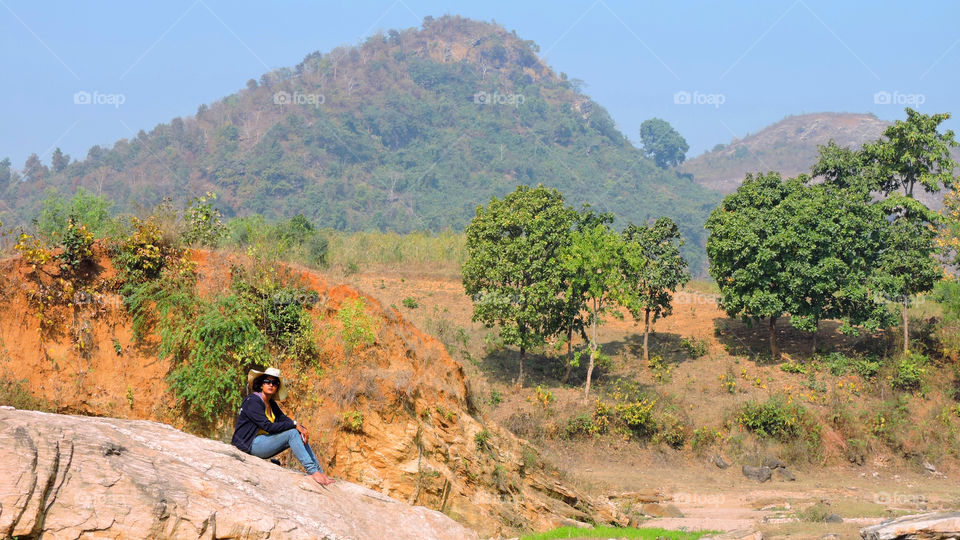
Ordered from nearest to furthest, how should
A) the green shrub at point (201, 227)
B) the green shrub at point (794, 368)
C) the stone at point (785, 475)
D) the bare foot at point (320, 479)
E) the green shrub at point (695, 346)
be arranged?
the bare foot at point (320, 479) < the green shrub at point (201, 227) < the stone at point (785, 475) < the green shrub at point (794, 368) < the green shrub at point (695, 346)

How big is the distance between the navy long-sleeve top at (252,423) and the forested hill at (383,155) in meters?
97.8

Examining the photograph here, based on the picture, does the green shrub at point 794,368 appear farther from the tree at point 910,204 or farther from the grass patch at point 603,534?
the grass patch at point 603,534

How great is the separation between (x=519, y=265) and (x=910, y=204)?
15.5m

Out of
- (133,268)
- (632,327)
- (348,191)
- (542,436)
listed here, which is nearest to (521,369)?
(542,436)

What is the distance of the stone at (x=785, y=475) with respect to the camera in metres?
26.9

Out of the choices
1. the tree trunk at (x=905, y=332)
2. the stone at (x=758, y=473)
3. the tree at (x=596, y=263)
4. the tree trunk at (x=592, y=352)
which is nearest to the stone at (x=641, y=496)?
the stone at (x=758, y=473)

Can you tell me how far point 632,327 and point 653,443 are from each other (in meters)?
10.0

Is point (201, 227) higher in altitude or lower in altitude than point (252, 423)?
higher

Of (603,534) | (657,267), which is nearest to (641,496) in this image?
(603,534)

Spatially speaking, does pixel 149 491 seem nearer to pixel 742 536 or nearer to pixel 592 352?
pixel 742 536

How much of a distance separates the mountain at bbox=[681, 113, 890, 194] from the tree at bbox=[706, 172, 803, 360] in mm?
124778

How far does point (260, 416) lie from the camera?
32.0ft

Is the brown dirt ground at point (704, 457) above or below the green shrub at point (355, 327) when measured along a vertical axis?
below

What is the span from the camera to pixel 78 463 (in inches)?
302
